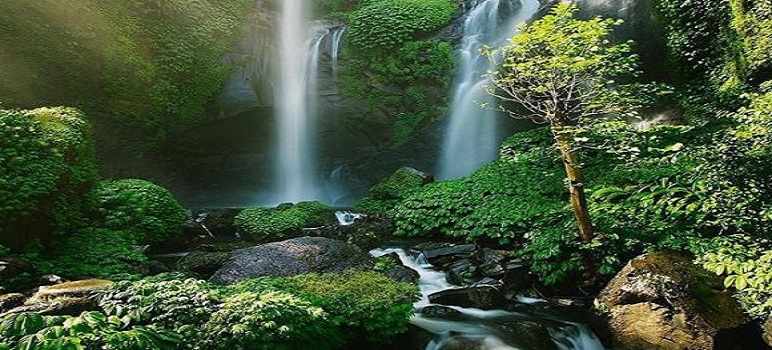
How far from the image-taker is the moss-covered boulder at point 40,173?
6234mm

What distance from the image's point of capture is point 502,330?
5.67 metres

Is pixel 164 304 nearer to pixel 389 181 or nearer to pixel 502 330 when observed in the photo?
pixel 502 330

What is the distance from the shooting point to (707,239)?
6273 mm

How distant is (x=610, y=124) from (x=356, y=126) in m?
13.0

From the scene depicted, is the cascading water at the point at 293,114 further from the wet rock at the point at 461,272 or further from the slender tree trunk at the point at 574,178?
the slender tree trunk at the point at 574,178

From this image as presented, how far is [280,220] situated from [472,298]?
22.2ft

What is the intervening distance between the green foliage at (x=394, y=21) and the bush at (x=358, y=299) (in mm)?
13631

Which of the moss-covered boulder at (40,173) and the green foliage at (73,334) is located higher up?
the moss-covered boulder at (40,173)

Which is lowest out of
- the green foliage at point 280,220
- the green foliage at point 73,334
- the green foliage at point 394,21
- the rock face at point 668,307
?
the rock face at point 668,307

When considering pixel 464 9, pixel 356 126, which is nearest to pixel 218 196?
pixel 356 126

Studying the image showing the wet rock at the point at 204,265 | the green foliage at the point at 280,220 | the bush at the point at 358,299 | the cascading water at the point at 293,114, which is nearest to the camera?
the bush at the point at 358,299

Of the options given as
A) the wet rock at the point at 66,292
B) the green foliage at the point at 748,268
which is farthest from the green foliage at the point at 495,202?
the wet rock at the point at 66,292

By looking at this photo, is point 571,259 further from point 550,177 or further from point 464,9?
point 464,9

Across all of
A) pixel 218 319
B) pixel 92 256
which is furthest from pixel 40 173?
pixel 218 319
